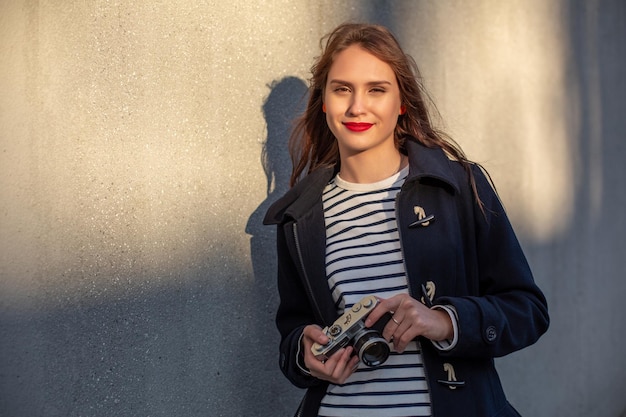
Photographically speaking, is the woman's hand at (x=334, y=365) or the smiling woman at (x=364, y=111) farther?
the smiling woman at (x=364, y=111)

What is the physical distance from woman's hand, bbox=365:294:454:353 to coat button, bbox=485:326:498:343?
0.09m

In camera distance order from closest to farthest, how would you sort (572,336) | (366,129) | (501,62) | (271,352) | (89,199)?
(366,129)
(89,199)
(271,352)
(501,62)
(572,336)

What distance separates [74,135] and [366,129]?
87cm

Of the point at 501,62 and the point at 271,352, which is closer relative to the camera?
the point at 271,352

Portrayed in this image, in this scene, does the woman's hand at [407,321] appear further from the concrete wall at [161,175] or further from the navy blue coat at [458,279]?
the concrete wall at [161,175]

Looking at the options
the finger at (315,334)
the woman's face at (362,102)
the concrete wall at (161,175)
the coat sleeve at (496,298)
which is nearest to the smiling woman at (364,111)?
the woman's face at (362,102)

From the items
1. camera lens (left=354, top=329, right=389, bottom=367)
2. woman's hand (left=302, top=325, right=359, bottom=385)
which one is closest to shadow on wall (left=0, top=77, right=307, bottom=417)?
woman's hand (left=302, top=325, right=359, bottom=385)

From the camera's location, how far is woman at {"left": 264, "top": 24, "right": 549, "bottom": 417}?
2342 mm

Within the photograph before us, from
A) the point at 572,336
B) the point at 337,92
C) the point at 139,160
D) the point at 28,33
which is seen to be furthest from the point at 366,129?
the point at 572,336

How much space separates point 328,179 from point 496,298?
0.66 meters

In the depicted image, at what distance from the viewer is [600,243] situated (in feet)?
15.6

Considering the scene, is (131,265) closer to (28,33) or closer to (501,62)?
(28,33)

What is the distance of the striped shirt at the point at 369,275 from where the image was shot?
92.9 inches

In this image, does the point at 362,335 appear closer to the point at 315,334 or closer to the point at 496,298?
the point at 315,334
